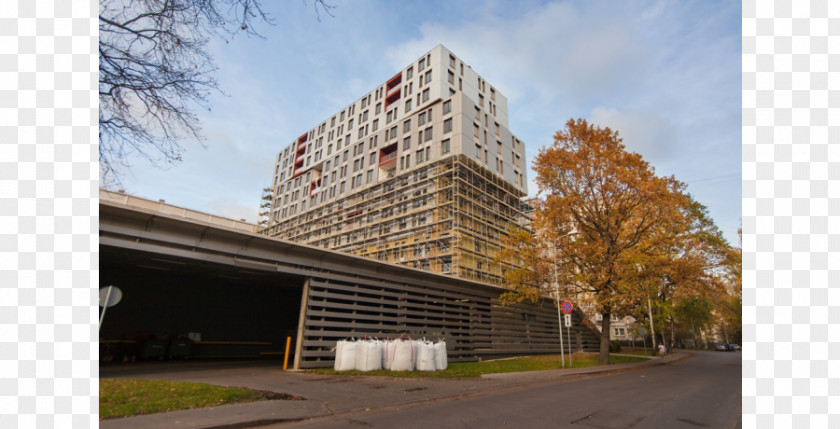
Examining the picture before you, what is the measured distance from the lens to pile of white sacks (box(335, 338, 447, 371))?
43.4 ft

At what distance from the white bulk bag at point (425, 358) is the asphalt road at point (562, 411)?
155 inches

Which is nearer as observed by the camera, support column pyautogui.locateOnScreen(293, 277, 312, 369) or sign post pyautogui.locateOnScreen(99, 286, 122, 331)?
sign post pyautogui.locateOnScreen(99, 286, 122, 331)

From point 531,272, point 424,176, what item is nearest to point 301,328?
point 531,272

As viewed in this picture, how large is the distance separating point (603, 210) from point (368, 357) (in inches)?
589

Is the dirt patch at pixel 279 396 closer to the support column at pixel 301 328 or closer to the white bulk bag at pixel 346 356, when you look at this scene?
the white bulk bag at pixel 346 356

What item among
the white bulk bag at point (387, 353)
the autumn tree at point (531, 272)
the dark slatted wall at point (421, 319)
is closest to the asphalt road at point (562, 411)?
the white bulk bag at point (387, 353)

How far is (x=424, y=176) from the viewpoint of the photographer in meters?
39.2

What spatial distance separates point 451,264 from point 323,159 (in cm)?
3135

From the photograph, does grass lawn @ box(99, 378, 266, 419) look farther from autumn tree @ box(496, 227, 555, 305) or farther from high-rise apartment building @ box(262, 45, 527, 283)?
high-rise apartment building @ box(262, 45, 527, 283)

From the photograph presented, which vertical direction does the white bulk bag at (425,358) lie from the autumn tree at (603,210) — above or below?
below

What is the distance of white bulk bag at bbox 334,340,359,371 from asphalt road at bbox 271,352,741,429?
215 inches

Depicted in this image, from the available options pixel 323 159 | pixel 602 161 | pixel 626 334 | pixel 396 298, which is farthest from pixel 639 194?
pixel 626 334

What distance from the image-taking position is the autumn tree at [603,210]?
18.2 meters

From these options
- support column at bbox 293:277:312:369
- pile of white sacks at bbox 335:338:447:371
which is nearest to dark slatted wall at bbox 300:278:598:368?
support column at bbox 293:277:312:369
